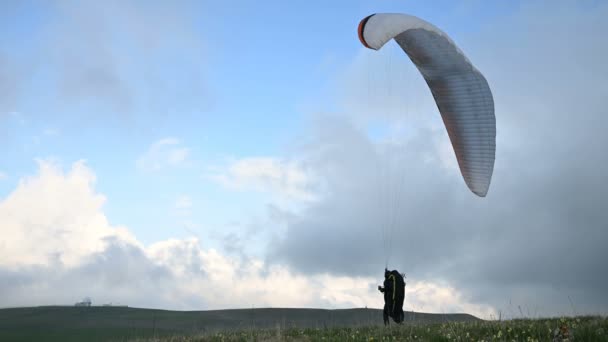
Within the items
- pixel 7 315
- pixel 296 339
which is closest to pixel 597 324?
pixel 296 339

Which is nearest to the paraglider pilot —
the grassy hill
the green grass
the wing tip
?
the green grass

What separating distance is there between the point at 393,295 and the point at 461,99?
23.0 feet

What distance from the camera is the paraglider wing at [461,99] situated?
17781mm

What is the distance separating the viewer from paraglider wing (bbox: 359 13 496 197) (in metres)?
17.8

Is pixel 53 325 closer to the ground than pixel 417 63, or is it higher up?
closer to the ground

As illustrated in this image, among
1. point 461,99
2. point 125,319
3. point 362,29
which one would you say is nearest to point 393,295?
point 461,99

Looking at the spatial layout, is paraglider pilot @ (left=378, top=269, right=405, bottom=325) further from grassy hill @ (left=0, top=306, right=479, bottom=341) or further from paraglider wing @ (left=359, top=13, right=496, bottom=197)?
grassy hill @ (left=0, top=306, right=479, bottom=341)

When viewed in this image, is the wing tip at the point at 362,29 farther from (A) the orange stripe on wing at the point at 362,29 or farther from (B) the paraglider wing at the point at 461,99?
(B) the paraglider wing at the point at 461,99

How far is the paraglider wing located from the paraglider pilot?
13.1ft

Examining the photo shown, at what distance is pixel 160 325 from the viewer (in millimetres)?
47406

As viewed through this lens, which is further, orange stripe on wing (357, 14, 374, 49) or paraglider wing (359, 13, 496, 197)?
paraglider wing (359, 13, 496, 197)

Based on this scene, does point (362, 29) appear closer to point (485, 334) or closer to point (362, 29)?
point (362, 29)

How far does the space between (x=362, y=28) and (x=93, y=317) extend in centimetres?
4834

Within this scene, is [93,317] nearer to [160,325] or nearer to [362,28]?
[160,325]
